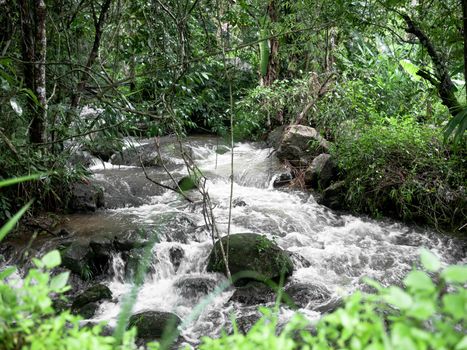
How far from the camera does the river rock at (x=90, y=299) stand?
419cm

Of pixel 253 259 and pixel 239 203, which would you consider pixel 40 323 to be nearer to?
pixel 253 259

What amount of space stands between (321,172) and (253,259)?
10.5 ft

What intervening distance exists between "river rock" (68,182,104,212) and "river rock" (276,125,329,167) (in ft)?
12.3

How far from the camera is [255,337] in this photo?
0.94m

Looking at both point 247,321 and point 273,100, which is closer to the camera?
point 247,321

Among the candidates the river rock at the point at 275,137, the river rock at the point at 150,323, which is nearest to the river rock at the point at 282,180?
the river rock at the point at 275,137

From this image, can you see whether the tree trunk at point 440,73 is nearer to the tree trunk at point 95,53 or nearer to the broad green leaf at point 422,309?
the tree trunk at point 95,53

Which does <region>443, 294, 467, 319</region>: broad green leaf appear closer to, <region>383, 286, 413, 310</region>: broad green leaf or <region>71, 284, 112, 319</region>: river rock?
<region>383, 286, 413, 310</region>: broad green leaf

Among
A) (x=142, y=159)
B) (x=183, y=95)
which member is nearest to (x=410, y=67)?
(x=142, y=159)

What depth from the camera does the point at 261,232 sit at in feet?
20.0

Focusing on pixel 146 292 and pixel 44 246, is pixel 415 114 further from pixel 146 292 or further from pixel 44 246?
pixel 44 246

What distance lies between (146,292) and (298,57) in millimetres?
8366

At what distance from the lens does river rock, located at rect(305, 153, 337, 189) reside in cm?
748

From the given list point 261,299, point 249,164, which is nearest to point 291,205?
point 249,164
